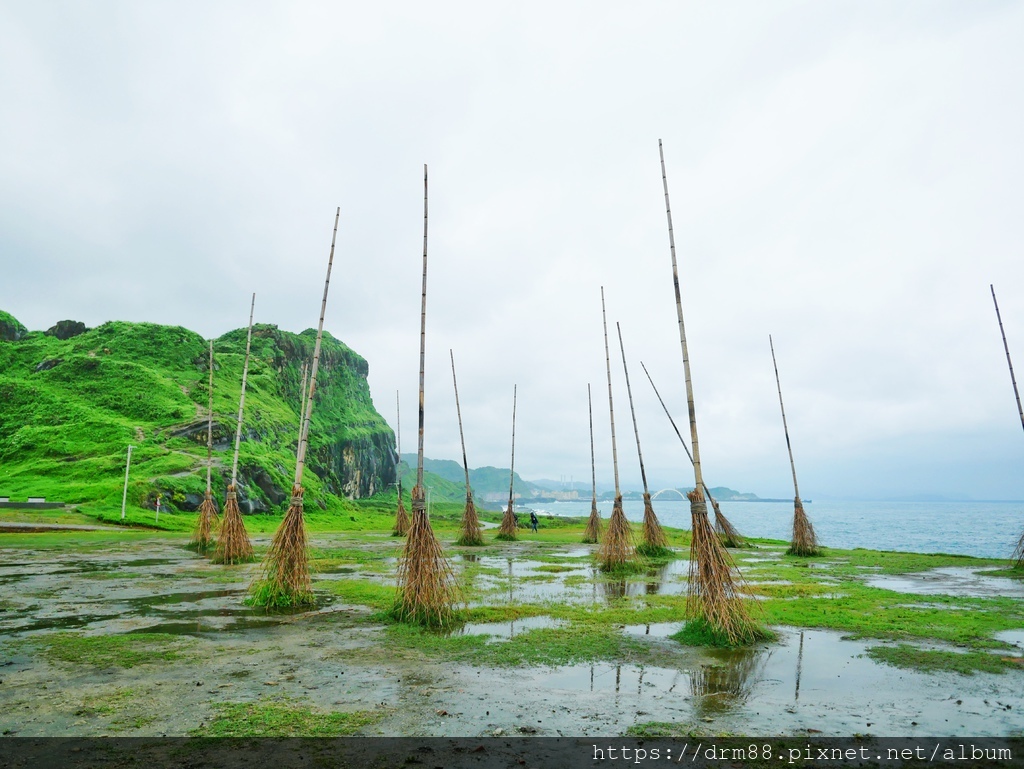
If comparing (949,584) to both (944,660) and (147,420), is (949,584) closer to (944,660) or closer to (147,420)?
(944,660)

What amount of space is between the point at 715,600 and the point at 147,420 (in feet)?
180

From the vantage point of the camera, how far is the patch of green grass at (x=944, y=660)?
24.0 ft

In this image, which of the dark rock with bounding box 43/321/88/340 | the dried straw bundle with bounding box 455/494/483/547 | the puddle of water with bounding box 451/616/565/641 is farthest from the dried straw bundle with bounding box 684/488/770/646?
the dark rock with bounding box 43/321/88/340

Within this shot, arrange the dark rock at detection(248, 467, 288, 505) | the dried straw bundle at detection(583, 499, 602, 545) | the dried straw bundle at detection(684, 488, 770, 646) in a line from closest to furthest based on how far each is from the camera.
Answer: the dried straw bundle at detection(684, 488, 770, 646) < the dried straw bundle at detection(583, 499, 602, 545) < the dark rock at detection(248, 467, 288, 505)

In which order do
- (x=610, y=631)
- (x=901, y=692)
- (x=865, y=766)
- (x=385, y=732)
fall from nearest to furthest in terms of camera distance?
(x=865, y=766), (x=385, y=732), (x=901, y=692), (x=610, y=631)

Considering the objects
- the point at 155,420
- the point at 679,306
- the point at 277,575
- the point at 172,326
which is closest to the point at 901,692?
the point at 679,306

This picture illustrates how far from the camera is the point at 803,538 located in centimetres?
2414

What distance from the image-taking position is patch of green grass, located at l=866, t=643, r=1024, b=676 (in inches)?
288

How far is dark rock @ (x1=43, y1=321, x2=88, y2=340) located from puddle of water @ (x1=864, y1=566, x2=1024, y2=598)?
96.7 meters

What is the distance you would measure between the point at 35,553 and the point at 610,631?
21311mm

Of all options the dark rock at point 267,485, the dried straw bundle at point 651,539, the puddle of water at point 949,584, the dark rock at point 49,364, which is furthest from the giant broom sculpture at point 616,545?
the dark rock at point 49,364

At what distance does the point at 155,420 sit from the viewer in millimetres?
49688

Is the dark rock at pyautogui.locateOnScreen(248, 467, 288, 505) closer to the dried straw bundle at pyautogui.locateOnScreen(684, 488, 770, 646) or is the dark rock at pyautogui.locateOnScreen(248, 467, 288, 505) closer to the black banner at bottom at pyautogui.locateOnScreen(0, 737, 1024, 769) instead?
the dried straw bundle at pyautogui.locateOnScreen(684, 488, 770, 646)

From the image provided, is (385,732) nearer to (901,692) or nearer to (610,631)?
(610,631)
